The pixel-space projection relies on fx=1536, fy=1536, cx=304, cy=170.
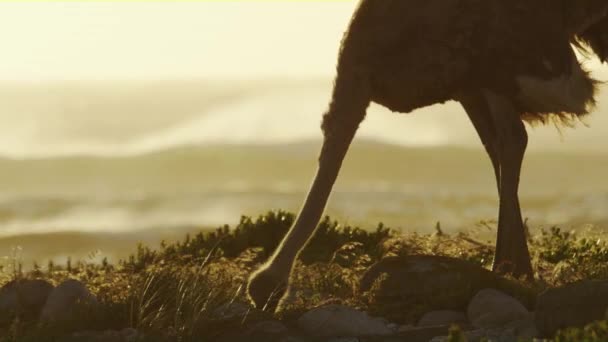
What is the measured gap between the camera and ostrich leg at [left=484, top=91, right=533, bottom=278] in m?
12.9

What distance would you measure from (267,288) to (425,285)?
1.22 m

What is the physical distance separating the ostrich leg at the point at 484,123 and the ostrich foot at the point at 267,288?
245cm

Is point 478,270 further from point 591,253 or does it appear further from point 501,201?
point 591,253

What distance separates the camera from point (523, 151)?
13.0 meters

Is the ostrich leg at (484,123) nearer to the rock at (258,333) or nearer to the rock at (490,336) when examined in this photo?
the rock at (490,336)

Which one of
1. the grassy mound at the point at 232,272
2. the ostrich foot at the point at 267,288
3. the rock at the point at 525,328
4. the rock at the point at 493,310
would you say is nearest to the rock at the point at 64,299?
the grassy mound at the point at 232,272

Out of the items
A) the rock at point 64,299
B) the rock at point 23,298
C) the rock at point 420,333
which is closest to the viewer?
the rock at point 420,333

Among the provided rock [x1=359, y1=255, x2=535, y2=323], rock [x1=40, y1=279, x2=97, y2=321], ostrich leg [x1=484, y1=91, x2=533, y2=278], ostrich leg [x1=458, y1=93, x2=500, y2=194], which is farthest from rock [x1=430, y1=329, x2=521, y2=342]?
ostrich leg [x1=458, y1=93, x2=500, y2=194]

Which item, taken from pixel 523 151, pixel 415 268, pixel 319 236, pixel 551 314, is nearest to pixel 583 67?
pixel 523 151

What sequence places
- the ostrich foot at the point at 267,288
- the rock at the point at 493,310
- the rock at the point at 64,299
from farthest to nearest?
the ostrich foot at the point at 267,288, the rock at the point at 64,299, the rock at the point at 493,310

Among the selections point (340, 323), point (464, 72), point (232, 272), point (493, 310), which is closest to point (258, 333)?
point (340, 323)

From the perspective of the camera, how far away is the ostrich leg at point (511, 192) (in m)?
12.9

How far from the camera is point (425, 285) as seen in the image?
38.4 ft

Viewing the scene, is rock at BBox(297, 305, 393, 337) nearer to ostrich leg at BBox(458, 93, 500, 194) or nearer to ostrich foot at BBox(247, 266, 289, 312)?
ostrich foot at BBox(247, 266, 289, 312)
